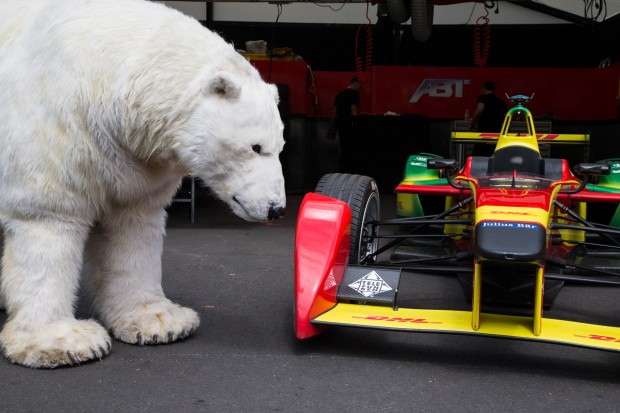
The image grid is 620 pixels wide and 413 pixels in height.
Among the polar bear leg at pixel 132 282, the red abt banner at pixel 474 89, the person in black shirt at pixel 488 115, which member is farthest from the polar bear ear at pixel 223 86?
the red abt banner at pixel 474 89

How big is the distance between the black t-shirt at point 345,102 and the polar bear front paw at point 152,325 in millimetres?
10314

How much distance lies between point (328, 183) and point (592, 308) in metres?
1.74

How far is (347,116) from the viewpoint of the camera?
45.0ft

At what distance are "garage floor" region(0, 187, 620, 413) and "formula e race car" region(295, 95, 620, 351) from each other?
0.63 feet

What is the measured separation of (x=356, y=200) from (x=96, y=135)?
170 centimetres

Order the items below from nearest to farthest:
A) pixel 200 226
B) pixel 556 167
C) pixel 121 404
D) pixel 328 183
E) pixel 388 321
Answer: pixel 121 404
pixel 388 321
pixel 328 183
pixel 556 167
pixel 200 226

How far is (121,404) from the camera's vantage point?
2.84 metres

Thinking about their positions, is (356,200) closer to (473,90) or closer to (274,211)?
(274,211)

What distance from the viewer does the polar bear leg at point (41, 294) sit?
316cm

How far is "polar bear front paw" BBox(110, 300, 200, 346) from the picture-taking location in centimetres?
Result: 354

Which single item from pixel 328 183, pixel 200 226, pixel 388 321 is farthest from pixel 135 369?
pixel 200 226

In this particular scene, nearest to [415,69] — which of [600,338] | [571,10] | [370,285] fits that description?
[571,10]

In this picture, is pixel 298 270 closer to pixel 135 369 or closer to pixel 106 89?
pixel 135 369

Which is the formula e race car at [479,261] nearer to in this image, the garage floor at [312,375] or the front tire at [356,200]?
the front tire at [356,200]
